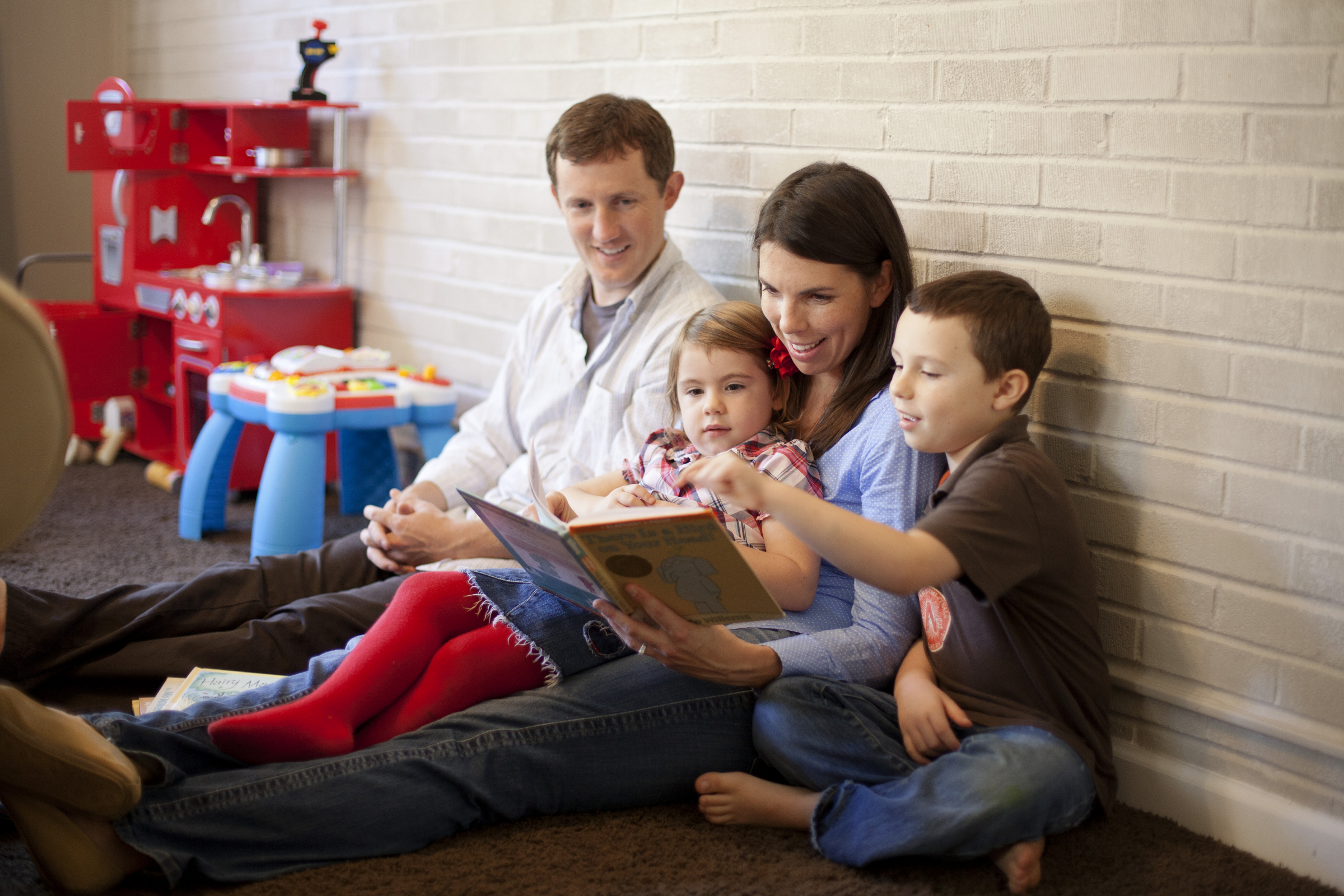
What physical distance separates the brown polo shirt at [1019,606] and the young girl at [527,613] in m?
0.24

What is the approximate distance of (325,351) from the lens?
2.87 m

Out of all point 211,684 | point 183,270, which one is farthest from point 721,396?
point 183,270

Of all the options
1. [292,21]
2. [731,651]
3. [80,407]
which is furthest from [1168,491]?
[80,407]

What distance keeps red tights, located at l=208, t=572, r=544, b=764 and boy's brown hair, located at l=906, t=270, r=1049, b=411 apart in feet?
2.52

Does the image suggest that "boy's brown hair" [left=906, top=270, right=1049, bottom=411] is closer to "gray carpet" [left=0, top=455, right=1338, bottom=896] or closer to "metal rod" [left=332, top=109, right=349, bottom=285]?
"gray carpet" [left=0, top=455, right=1338, bottom=896]

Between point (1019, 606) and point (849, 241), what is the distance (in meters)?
0.59

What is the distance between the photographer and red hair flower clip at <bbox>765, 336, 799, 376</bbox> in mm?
1766

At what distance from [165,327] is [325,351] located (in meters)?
1.02

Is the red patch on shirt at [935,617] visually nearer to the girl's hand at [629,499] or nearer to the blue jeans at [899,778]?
the blue jeans at [899,778]

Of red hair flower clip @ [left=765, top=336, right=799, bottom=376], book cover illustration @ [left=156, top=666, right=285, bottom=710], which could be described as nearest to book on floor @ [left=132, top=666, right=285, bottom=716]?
book cover illustration @ [left=156, top=666, right=285, bottom=710]

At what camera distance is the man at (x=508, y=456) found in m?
1.86

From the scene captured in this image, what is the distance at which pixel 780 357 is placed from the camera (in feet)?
5.79

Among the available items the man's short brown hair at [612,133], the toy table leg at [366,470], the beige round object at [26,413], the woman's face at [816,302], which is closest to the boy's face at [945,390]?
the woman's face at [816,302]

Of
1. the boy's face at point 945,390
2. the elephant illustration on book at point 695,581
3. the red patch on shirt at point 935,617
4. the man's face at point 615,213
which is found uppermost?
the man's face at point 615,213
